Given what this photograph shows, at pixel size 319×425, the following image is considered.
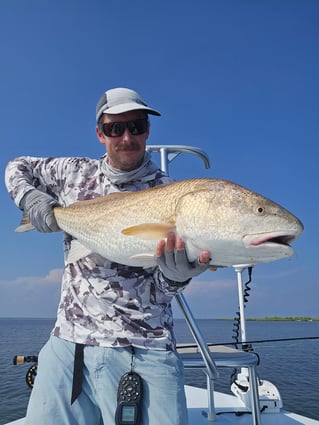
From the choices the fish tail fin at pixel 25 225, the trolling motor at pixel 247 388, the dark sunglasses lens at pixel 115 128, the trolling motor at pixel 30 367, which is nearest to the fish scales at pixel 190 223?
the fish tail fin at pixel 25 225

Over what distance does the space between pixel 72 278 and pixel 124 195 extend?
0.75 meters

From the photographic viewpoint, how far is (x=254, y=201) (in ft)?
8.14

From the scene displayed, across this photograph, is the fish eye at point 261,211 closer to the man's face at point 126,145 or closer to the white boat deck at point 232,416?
the man's face at point 126,145

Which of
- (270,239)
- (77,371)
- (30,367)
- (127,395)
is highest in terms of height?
(270,239)

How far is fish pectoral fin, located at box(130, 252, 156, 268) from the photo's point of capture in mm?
2609

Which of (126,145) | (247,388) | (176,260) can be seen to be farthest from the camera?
(247,388)

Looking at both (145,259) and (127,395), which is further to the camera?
(145,259)

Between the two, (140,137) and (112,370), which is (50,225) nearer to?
(140,137)

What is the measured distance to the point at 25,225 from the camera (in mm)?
3332

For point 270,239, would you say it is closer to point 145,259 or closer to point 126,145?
point 145,259

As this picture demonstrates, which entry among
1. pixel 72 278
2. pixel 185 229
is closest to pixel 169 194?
pixel 185 229

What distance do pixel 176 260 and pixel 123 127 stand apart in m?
1.18

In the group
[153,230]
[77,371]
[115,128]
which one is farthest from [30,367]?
[115,128]

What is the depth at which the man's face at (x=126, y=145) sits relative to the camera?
299 centimetres
